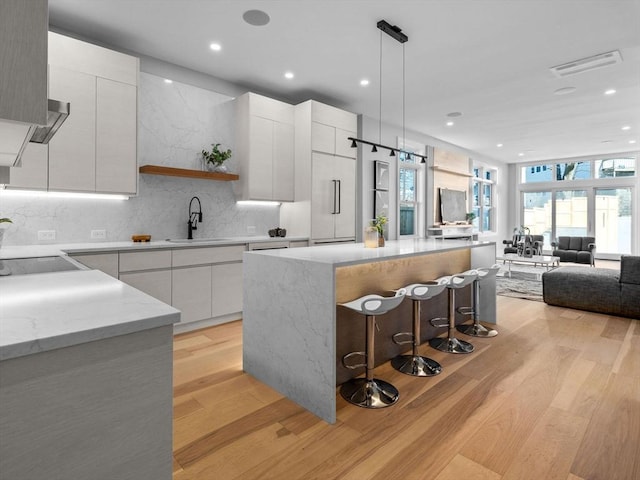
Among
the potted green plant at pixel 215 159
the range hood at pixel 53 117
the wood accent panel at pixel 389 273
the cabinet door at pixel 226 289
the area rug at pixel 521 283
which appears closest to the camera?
the range hood at pixel 53 117

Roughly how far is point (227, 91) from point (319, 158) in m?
1.49

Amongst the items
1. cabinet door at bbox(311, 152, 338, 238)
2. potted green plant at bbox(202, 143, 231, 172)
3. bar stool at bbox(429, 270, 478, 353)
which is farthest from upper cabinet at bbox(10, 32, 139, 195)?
bar stool at bbox(429, 270, 478, 353)

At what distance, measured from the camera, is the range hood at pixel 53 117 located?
124 centimetres

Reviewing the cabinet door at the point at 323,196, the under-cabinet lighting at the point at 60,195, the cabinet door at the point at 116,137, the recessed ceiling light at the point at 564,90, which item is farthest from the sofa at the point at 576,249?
Answer: the under-cabinet lighting at the point at 60,195

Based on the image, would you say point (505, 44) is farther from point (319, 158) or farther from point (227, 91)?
point (227, 91)

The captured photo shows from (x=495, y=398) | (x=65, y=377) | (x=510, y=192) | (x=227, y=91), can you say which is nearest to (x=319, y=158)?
(x=227, y=91)

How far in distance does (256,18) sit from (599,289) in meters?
5.07

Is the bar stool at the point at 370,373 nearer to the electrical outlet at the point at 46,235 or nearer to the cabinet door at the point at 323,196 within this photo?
the cabinet door at the point at 323,196

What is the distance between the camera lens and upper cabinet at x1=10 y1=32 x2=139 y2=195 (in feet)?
10.3

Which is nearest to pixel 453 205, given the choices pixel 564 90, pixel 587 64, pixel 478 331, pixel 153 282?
Result: pixel 564 90

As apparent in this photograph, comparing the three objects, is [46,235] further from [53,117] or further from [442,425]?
[442,425]

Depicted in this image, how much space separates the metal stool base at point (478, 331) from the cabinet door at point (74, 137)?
403 centimetres

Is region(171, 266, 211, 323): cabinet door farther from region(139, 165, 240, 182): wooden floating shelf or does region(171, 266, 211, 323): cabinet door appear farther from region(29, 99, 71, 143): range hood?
region(29, 99, 71, 143): range hood

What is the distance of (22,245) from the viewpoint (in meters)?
3.30
